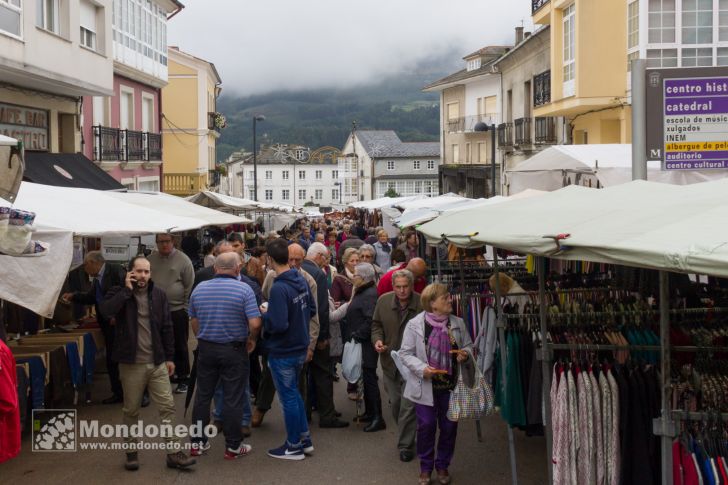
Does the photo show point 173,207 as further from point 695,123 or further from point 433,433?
point 695,123

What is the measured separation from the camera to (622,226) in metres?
4.91

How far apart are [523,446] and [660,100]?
12.9ft

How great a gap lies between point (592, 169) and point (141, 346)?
667 centimetres

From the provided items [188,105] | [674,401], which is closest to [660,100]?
[674,401]

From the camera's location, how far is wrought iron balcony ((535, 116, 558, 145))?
31.2 m

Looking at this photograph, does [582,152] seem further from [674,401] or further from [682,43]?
[682,43]

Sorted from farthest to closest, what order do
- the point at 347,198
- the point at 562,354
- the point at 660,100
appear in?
the point at 347,198, the point at 660,100, the point at 562,354

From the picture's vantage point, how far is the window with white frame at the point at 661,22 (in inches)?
766

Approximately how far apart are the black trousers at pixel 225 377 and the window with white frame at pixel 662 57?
49.3 ft

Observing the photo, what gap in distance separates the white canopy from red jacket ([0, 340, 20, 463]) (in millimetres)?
3280

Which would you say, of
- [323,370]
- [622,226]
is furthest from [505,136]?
[622,226]

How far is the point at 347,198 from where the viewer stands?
10569cm

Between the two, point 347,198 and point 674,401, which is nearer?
point 674,401

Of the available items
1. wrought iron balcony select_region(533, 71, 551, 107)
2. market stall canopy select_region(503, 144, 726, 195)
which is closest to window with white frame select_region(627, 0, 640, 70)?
wrought iron balcony select_region(533, 71, 551, 107)
